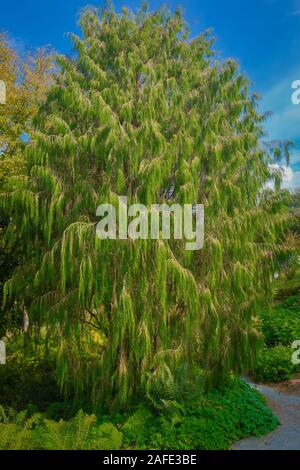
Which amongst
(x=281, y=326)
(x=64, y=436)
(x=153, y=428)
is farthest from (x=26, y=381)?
(x=281, y=326)

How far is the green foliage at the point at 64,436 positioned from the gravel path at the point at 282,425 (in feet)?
5.97

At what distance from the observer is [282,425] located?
6941 millimetres

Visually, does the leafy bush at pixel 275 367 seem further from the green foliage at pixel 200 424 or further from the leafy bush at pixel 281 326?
the green foliage at pixel 200 424

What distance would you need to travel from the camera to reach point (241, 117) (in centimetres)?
772

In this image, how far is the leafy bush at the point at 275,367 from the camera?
399 inches

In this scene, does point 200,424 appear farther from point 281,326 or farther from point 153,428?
point 281,326

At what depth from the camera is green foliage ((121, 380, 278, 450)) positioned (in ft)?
18.5

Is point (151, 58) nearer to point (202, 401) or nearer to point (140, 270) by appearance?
point (140, 270)

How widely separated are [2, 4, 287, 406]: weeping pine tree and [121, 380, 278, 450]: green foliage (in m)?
0.39

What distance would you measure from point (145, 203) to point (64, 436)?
3182mm

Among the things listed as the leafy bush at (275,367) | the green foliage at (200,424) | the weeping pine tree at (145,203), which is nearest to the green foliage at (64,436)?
the green foliage at (200,424)

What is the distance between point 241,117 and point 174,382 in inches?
187

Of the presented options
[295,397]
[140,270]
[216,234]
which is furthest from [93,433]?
[295,397]

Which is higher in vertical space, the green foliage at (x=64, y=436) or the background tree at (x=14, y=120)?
the background tree at (x=14, y=120)
